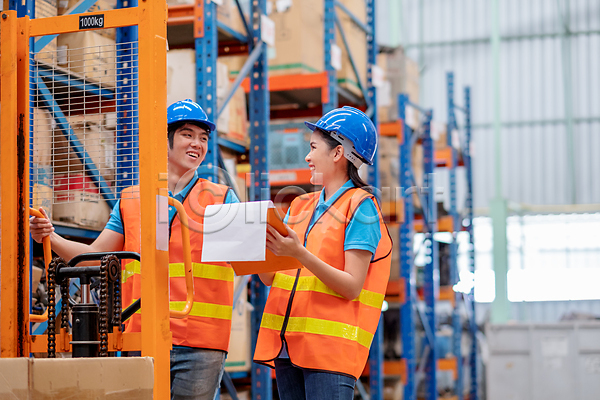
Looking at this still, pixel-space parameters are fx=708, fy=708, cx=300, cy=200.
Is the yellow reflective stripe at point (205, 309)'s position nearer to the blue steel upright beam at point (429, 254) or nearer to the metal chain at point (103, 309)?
the metal chain at point (103, 309)

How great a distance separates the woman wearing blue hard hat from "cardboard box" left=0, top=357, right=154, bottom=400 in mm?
689

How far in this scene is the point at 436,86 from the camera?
19609mm

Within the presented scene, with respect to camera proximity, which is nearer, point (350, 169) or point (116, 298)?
point (116, 298)

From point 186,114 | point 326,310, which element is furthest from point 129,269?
point 326,310

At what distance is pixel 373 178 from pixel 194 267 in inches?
146

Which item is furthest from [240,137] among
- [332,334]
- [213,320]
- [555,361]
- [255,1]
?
[555,361]

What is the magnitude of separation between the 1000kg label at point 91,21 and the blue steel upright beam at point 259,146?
2177mm

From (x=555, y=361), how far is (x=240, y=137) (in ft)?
21.0

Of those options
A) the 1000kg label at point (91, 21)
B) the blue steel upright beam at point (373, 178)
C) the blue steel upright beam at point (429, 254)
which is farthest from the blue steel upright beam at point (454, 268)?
the 1000kg label at point (91, 21)

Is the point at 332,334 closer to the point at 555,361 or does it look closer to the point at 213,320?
the point at 213,320

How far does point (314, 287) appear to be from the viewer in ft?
8.64

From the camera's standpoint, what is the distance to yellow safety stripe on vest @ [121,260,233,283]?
9.54 ft

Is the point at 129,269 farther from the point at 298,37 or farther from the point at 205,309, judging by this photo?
the point at 298,37

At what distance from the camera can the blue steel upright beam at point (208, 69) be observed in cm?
398
